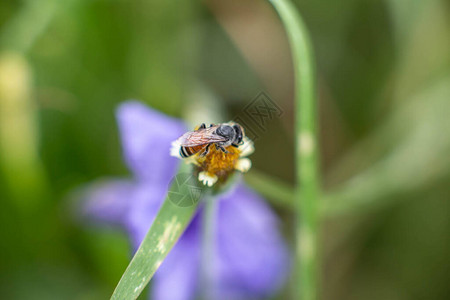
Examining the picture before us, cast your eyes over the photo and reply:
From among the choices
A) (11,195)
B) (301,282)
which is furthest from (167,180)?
(11,195)

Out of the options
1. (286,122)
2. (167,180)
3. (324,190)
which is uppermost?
(167,180)

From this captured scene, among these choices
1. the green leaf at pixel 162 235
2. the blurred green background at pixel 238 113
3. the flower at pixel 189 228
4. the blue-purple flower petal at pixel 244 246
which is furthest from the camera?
the blurred green background at pixel 238 113

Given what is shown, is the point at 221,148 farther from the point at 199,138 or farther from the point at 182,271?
the point at 182,271

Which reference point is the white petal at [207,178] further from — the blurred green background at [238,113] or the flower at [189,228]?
the blurred green background at [238,113]

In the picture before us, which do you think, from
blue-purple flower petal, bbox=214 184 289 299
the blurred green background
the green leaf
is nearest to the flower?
blue-purple flower petal, bbox=214 184 289 299

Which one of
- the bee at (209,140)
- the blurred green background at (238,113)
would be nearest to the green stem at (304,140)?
the bee at (209,140)

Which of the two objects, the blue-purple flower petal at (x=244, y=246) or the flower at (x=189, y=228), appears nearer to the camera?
the flower at (x=189, y=228)

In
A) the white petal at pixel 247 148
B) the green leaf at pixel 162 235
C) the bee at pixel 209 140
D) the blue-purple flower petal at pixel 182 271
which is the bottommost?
the blue-purple flower petal at pixel 182 271

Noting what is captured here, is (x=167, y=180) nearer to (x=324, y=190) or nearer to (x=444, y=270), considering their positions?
(x=324, y=190)
